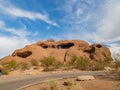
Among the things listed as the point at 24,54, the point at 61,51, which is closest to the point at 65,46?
the point at 61,51

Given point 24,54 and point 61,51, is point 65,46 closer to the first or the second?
point 61,51

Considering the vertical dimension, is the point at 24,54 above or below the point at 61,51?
below

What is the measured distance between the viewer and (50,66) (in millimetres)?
52156

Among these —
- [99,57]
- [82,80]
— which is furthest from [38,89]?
[99,57]

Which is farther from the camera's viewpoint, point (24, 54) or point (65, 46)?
point (65, 46)

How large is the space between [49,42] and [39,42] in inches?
183

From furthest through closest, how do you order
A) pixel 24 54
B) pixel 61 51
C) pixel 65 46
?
pixel 65 46 → pixel 61 51 → pixel 24 54

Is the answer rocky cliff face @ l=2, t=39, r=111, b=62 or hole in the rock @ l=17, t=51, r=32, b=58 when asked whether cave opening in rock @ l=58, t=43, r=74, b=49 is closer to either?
rocky cliff face @ l=2, t=39, r=111, b=62

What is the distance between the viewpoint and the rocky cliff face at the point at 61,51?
272 ft

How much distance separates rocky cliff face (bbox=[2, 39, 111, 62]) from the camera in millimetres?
82938

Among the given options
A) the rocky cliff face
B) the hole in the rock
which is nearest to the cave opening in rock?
the rocky cliff face

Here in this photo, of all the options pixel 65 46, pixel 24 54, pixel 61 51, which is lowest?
pixel 24 54

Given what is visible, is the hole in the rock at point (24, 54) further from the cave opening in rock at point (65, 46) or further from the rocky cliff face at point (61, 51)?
the cave opening in rock at point (65, 46)

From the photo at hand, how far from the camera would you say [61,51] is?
90.1m
